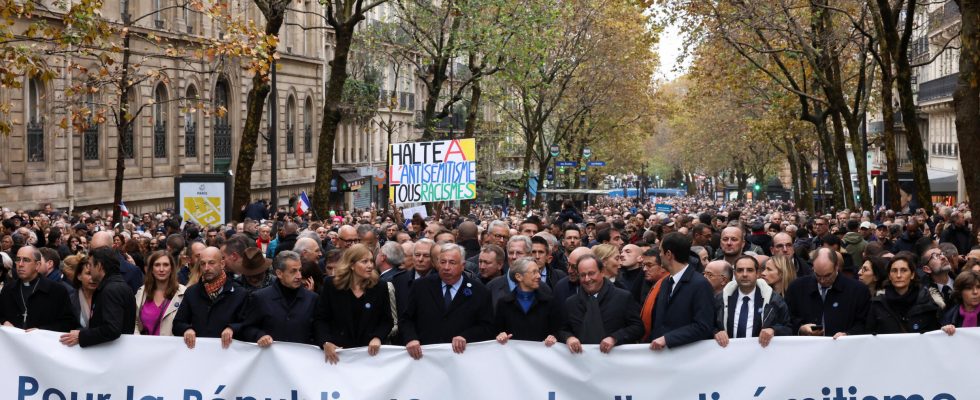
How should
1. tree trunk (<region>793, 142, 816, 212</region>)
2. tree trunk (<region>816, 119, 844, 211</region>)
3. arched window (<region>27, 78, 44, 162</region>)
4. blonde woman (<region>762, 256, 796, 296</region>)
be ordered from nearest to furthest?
blonde woman (<region>762, 256, 796, 296</region>), arched window (<region>27, 78, 44, 162</region>), tree trunk (<region>816, 119, 844, 211</region>), tree trunk (<region>793, 142, 816, 212</region>)

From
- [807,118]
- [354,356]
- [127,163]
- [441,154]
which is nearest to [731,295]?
[354,356]

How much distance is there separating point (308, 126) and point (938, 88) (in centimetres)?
2534

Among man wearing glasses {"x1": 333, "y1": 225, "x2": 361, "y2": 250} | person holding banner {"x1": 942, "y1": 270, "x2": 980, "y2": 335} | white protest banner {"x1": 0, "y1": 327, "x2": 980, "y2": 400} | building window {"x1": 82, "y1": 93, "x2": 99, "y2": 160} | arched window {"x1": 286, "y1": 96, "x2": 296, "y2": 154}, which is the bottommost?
white protest banner {"x1": 0, "y1": 327, "x2": 980, "y2": 400}

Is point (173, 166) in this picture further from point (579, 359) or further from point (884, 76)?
point (579, 359)

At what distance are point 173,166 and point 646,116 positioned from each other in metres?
30.4

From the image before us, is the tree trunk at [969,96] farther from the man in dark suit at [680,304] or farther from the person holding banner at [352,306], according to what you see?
the person holding banner at [352,306]

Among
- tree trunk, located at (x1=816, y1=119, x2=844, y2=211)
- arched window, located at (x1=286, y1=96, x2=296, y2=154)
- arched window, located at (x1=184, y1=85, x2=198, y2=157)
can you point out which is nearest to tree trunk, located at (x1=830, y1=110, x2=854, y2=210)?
tree trunk, located at (x1=816, y1=119, x2=844, y2=211)

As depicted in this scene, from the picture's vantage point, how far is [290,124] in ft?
186

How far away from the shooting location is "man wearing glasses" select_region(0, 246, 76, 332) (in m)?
10.1

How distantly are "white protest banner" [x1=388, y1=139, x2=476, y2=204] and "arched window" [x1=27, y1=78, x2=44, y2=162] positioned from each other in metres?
15.2

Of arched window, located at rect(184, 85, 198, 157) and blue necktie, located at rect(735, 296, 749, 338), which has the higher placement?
arched window, located at rect(184, 85, 198, 157)

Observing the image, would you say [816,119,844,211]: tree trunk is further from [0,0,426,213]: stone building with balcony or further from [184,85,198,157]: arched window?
[184,85,198,157]: arched window

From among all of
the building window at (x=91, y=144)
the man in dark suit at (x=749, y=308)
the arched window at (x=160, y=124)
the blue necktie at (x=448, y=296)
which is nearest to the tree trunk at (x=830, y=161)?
the building window at (x=91, y=144)

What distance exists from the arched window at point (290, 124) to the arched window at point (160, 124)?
1146cm
